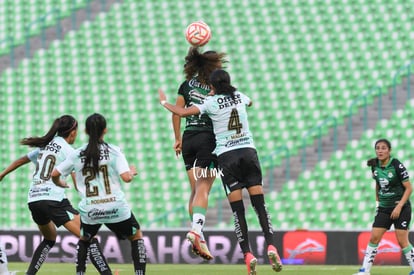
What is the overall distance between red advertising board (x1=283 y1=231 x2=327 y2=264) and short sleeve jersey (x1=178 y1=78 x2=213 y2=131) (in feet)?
18.4

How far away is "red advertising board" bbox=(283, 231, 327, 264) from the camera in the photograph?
1557cm

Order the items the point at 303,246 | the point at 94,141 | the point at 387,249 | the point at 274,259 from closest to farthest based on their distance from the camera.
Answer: the point at 94,141 → the point at 274,259 → the point at 387,249 → the point at 303,246

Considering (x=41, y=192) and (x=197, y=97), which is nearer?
(x=197, y=97)

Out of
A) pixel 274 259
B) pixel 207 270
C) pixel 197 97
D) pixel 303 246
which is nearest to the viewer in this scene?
pixel 274 259

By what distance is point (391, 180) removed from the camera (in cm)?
1195

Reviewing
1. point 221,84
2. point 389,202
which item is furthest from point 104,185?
point 389,202

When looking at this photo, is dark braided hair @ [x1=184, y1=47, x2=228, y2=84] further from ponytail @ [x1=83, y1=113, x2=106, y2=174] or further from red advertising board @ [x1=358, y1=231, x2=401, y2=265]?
red advertising board @ [x1=358, y1=231, x2=401, y2=265]

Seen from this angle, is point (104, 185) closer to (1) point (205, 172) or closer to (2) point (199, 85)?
(1) point (205, 172)

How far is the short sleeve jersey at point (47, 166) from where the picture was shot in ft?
34.2

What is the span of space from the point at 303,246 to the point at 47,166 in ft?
20.9

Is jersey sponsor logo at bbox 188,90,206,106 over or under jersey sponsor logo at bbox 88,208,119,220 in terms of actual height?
over

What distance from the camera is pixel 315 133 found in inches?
790

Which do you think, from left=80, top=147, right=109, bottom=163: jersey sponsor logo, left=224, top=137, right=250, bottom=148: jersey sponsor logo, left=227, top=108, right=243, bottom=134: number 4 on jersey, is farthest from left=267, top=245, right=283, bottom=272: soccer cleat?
left=80, top=147, right=109, bottom=163: jersey sponsor logo

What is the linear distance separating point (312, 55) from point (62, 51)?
6176 mm
